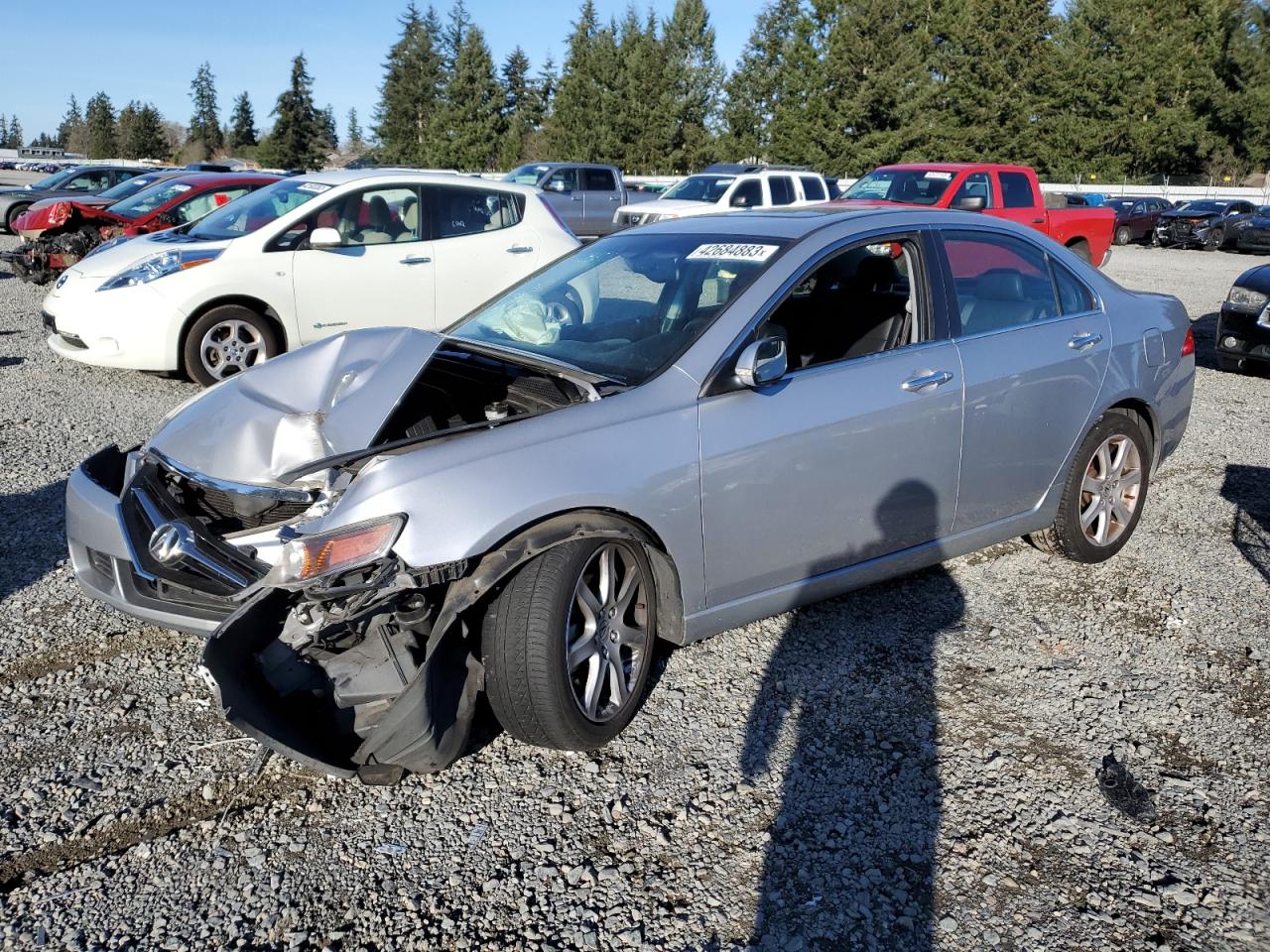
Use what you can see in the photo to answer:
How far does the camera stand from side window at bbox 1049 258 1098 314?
190 inches

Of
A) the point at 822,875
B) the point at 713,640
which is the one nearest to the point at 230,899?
the point at 822,875

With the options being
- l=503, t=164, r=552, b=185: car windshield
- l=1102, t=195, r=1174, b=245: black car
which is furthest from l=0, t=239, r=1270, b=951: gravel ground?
l=1102, t=195, r=1174, b=245: black car

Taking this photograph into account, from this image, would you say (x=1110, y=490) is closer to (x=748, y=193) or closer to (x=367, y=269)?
(x=367, y=269)

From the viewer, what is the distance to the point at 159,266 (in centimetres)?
816

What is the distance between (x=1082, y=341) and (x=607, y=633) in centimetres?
273

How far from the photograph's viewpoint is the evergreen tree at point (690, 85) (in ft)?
214

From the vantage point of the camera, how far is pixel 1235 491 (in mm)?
6281

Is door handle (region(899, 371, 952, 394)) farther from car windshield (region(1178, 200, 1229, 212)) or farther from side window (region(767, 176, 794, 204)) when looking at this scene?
car windshield (region(1178, 200, 1229, 212))

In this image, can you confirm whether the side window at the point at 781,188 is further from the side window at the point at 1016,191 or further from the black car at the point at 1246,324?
the black car at the point at 1246,324

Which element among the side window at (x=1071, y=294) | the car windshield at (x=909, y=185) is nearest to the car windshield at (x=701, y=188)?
the car windshield at (x=909, y=185)

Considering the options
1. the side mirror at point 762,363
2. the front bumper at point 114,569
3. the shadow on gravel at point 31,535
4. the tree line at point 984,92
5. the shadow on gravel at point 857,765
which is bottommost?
the shadow on gravel at point 857,765

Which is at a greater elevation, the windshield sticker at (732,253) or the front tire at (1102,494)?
the windshield sticker at (732,253)

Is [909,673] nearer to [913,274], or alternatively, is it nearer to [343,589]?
[913,274]

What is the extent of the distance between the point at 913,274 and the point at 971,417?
2.09ft
